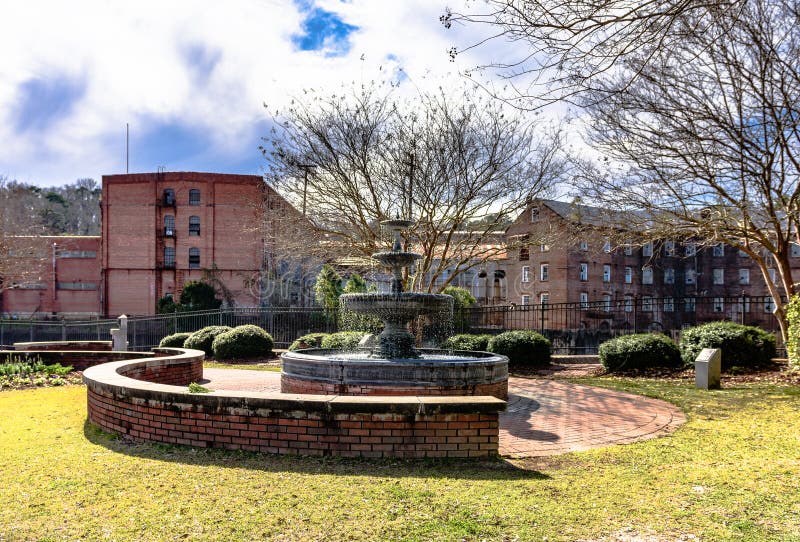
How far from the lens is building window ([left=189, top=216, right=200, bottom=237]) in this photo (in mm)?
46406

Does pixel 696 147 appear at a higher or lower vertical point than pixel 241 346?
higher

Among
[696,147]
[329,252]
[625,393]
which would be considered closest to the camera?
[625,393]

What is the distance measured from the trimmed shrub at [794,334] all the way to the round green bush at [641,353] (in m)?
2.42

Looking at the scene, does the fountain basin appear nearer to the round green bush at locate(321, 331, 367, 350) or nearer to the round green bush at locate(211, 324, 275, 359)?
the round green bush at locate(321, 331, 367, 350)

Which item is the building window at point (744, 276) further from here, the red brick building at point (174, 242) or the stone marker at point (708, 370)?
the stone marker at point (708, 370)

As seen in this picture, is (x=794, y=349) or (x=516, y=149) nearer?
(x=794, y=349)

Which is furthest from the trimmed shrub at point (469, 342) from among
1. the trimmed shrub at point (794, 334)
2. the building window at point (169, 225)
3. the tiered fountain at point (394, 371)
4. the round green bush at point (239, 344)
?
the building window at point (169, 225)

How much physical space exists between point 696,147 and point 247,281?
37284 millimetres

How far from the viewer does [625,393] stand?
35.6ft

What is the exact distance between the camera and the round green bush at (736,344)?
43.9 feet

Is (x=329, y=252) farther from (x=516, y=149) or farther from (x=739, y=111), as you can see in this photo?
(x=739, y=111)

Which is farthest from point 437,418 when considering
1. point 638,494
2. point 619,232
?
point 619,232

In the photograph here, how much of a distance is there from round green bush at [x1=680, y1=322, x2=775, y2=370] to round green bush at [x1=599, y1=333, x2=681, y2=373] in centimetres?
52

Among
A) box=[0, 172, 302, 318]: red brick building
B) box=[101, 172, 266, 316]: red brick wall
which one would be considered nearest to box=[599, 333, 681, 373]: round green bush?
box=[0, 172, 302, 318]: red brick building
